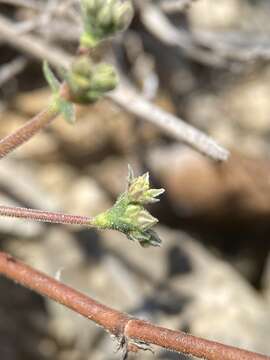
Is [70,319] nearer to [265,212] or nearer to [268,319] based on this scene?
[268,319]

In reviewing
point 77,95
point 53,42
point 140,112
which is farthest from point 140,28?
point 77,95

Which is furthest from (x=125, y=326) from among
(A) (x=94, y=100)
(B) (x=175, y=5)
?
(B) (x=175, y=5)

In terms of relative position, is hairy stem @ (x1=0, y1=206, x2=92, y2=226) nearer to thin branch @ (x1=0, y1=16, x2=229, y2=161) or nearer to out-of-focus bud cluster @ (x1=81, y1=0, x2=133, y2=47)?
out-of-focus bud cluster @ (x1=81, y1=0, x2=133, y2=47)

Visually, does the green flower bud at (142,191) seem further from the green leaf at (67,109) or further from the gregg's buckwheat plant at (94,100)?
the green leaf at (67,109)

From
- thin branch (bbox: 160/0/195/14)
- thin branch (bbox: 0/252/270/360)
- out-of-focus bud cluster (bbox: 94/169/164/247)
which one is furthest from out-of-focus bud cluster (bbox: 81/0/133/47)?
thin branch (bbox: 160/0/195/14)

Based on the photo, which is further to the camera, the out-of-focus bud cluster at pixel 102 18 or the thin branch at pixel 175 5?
the thin branch at pixel 175 5

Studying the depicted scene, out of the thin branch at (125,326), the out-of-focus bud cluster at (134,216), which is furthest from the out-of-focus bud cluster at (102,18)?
the thin branch at (125,326)
